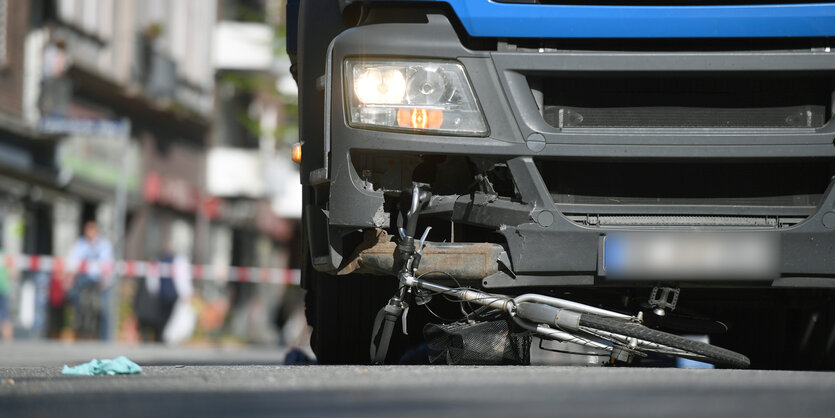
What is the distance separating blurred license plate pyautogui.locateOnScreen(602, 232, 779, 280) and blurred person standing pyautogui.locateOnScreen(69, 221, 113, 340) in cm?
1565

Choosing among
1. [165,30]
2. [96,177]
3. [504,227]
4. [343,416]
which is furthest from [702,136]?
[165,30]

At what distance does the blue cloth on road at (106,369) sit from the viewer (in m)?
6.32

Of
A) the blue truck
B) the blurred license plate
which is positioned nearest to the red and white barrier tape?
the blue truck

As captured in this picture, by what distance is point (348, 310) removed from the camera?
6.68 metres

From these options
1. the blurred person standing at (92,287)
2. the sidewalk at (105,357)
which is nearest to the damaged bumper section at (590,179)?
the sidewalk at (105,357)

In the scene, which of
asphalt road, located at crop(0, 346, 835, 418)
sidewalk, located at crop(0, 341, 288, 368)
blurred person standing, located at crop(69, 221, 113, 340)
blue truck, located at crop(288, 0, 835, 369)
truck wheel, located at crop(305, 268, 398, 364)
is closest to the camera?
asphalt road, located at crop(0, 346, 835, 418)

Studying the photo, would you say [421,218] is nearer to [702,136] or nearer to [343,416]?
[702,136]

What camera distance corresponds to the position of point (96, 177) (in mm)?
28734

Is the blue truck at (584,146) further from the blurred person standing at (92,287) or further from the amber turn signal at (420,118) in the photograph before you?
the blurred person standing at (92,287)

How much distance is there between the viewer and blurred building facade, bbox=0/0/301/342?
82.8 ft

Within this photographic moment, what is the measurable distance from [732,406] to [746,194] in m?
1.97

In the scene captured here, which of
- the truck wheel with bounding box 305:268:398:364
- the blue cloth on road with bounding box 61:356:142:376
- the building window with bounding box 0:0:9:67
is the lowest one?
the blue cloth on road with bounding box 61:356:142:376

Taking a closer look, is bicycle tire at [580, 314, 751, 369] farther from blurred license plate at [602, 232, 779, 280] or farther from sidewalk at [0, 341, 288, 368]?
sidewalk at [0, 341, 288, 368]

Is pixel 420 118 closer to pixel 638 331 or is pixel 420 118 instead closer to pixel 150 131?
pixel 638 331
